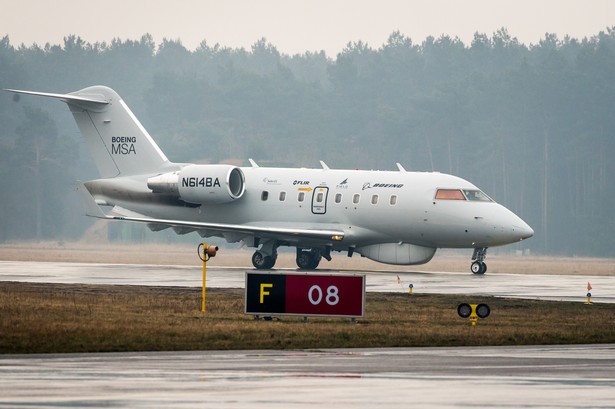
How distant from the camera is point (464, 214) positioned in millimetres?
47875

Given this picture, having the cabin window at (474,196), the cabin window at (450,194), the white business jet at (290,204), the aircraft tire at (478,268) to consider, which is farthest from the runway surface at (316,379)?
the aircraft tire at (478,268)

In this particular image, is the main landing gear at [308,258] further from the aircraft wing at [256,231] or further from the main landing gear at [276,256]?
the aircraft wing at [256,231]

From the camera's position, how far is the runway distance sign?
27578 mm

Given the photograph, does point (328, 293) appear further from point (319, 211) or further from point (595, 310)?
point (319, 211)

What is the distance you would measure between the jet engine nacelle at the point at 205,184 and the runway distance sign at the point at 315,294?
23575 mm

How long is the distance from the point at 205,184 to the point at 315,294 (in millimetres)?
24167

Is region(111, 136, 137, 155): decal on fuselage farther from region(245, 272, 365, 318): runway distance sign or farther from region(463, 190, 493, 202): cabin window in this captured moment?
region(245, 272, 365, 318): runway distance sign

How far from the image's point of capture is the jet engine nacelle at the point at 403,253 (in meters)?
49.0

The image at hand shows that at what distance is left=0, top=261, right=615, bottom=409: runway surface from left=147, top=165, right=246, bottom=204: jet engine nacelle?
94.5 feet

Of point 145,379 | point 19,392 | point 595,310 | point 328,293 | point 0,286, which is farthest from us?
point 0,286

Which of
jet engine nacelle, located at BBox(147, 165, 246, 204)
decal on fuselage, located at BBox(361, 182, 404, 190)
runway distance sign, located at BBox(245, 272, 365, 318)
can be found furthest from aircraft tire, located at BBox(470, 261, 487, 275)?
runway distance sign, located at BBox(245, 272, 365, 318)

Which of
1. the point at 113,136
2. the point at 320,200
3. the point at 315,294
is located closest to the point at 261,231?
the point at 320,200

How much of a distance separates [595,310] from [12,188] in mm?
93741

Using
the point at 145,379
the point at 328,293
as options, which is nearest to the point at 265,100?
the point at 328,293
